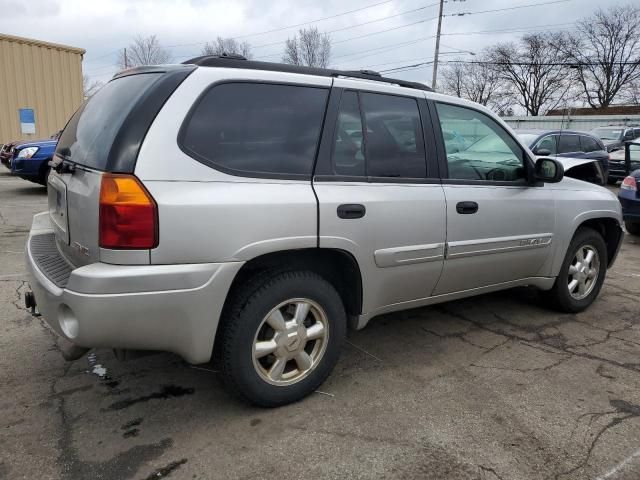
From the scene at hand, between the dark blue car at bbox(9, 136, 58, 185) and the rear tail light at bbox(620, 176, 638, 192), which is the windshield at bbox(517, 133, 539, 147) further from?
the dark blue car at bbox(9, 136, 58, 185)

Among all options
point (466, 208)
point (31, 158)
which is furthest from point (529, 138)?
point (31, 158)

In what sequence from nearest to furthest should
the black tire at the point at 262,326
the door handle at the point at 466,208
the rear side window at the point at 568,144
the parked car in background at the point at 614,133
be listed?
the black tire at the point at 262,326, the door handle at the point at 466,208, the rear side window at the point at 568,144, the parked car in background at the point at 614,133

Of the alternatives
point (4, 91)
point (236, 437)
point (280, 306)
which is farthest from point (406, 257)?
point (4, 91)

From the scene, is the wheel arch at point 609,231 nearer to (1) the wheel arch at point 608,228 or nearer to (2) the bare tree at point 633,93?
(1) the wheel arch at point 608,228

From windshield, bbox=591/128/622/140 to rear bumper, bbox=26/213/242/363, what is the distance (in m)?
22.5

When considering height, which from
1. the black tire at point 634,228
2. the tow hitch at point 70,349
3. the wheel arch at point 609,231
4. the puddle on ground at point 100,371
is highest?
the wheel arch at point 609,231

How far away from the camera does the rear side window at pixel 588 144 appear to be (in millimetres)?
12734

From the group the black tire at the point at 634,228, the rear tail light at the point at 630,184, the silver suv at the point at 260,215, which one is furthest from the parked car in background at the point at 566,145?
the silver suv at the point at 260,215

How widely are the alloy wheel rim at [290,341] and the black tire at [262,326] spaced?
0.07 ft

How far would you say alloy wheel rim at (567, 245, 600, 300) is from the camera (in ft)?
14.7

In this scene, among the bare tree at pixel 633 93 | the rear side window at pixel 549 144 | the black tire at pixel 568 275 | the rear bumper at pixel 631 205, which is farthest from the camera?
the bare tree at pixel 633 93

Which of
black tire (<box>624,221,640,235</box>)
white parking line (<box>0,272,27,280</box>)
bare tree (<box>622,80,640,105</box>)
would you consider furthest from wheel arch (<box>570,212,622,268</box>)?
bare tree (<box>622,80,640,105</box>)

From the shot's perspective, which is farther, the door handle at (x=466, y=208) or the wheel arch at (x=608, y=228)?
the wheel arch at (x=608, y=228)

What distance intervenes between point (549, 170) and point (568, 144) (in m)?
9.48
